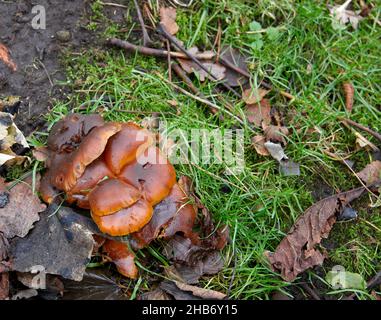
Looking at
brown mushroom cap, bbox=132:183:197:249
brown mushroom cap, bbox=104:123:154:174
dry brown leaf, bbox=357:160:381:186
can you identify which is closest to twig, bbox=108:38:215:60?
brown mushroom cap, bbox=104:123:154:174

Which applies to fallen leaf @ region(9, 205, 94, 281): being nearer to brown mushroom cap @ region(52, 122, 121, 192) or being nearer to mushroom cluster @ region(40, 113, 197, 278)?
mushroom cluster @ region(40, 113, 197, 278)

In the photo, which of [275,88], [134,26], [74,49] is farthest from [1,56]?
[275,88]

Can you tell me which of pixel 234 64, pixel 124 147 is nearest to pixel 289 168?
pixel 234 64

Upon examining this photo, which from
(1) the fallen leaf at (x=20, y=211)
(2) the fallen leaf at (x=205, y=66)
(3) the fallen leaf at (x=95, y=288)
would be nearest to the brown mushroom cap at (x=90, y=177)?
(1) the fallen leaf at (x=20, y=211)

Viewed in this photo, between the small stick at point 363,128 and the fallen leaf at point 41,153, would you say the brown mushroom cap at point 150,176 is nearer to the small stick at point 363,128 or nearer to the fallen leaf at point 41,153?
the fallen leaf at point 41,153

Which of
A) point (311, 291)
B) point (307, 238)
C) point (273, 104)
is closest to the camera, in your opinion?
point (311, 291)

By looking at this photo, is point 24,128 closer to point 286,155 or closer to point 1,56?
point 1,56

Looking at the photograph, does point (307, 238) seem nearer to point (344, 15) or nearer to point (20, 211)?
point (20, 211)
